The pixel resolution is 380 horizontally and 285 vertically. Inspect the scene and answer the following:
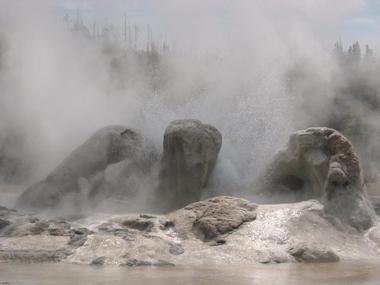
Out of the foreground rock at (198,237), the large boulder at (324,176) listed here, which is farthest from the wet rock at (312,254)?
the large boulder at (324,176)

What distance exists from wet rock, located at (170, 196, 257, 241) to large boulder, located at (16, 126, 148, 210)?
3.97m

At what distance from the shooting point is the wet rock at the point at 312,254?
41.3ft

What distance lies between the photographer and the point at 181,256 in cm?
1250

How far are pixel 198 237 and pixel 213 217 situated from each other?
0.49 metres

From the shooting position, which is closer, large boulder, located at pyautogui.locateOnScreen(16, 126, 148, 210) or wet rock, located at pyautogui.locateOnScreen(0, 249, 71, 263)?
wet rock, located at pyautogui.locateOnScreen(0, 249, 71, 263)

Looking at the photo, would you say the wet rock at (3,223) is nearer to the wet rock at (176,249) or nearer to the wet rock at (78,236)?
the wet rock at (78,236)

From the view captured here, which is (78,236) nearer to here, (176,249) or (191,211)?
(176,249)

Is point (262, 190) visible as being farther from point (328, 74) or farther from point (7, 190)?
point (328, 74)

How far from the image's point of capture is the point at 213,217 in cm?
1362

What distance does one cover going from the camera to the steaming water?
1026 centimetres

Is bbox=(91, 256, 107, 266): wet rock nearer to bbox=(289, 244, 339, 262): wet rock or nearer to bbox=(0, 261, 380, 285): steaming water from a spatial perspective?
bbox=(0, 261, 380, 285): steaming water

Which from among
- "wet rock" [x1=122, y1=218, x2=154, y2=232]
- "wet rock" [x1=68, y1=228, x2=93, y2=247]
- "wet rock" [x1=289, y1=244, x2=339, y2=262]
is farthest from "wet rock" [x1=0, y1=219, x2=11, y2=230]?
"wet rock" [x1=289, y1=244, x2=339, y2=262]

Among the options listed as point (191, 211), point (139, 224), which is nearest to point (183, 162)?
point (191, 211)

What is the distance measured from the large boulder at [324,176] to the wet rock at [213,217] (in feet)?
5.64
